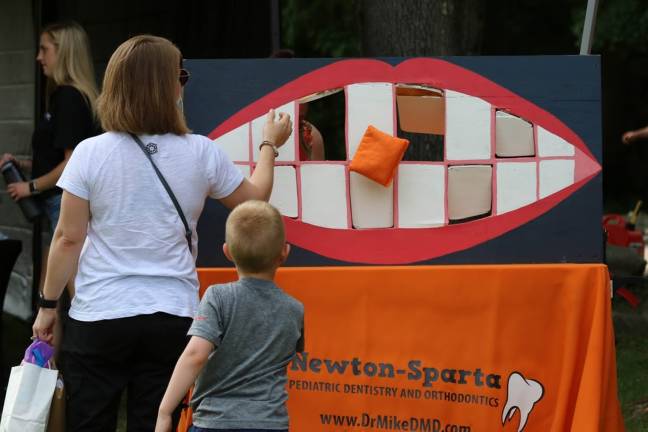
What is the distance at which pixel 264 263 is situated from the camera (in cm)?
A: 289

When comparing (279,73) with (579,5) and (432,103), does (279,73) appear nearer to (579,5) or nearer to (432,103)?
(432,103)

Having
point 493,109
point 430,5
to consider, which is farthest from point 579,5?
point 493,109

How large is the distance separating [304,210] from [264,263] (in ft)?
3.35

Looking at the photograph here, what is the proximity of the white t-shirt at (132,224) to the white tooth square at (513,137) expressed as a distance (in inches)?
46.1

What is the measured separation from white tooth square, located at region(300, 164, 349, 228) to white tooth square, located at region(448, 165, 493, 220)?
377 millimetres

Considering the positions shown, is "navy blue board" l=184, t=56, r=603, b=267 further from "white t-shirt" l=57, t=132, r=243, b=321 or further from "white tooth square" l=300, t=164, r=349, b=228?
"white t-shirt" l=57, t=132, r=243, b=321

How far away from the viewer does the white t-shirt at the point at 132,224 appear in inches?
123

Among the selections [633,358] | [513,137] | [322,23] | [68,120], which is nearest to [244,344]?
[513,137]

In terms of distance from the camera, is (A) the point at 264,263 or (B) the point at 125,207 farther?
(B) the point at 125,207

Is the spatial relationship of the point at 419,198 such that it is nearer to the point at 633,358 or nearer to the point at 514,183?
the point at 514,183

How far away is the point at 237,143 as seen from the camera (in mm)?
3879

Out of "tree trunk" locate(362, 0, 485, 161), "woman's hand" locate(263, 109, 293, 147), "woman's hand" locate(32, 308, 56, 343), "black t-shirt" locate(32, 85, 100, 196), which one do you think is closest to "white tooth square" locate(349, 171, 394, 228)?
"woman's hand" locate(263, 109, 293, 147)

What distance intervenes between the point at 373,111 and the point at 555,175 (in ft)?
2.21

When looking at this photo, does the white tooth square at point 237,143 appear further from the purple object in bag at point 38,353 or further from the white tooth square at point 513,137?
the purple object in bag at point 38,353
